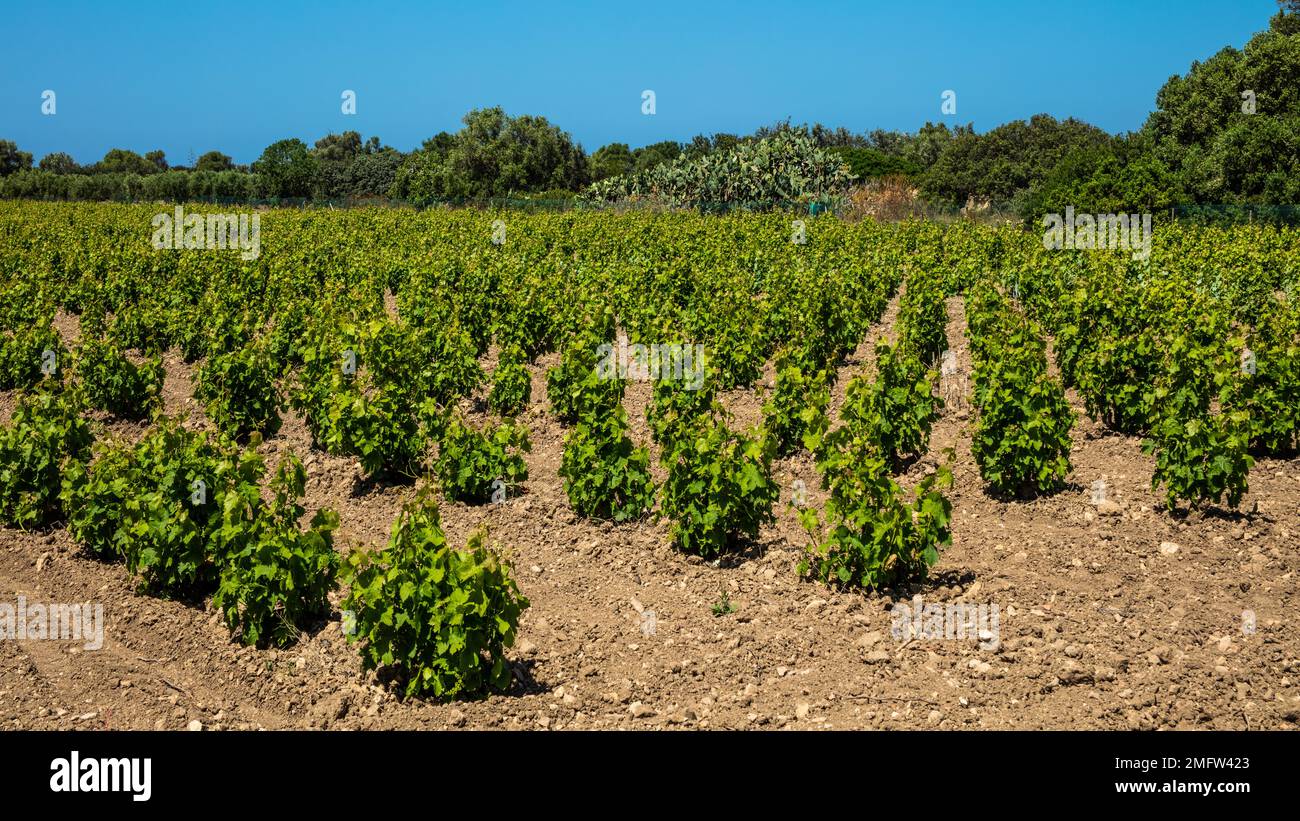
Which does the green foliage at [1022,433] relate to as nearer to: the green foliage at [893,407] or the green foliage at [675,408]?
the green foliage at [893,407]

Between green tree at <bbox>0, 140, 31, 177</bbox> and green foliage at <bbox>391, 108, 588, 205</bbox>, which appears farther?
green tree at <bbox>0, 140, 31, 177</bbox>

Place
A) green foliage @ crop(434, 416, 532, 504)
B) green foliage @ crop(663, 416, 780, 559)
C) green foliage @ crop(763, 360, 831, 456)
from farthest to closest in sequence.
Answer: green foliage @ crop(763, 360, 831, 456), green foliage @ crop(434, 416, 532, 504), green foliage @ crop(663, 416, 780, 559)

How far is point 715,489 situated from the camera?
8102 millimetres

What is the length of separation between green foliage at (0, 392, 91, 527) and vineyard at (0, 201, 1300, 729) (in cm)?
3

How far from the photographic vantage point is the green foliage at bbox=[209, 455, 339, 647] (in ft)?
22.8

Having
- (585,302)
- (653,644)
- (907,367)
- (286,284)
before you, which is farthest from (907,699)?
(286,284)

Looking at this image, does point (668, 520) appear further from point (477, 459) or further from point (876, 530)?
point (876, 530)

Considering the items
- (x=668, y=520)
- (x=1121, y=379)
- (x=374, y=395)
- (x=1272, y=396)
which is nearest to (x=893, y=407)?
(x=668, y=520)

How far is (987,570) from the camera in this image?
8.09 m

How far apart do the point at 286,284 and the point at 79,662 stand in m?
12.3

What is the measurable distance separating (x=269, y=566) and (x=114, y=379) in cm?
724

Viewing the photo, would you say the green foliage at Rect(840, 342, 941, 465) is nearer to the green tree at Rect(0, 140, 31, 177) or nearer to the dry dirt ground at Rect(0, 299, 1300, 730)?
the dry dirt ground at Rect(0, 299, 1300, 730)

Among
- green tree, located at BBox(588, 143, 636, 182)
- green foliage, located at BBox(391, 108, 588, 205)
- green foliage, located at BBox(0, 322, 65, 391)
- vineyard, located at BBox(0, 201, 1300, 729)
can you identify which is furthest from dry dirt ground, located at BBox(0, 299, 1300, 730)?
green tree, located at BBox(588, 143, 636, 182)
